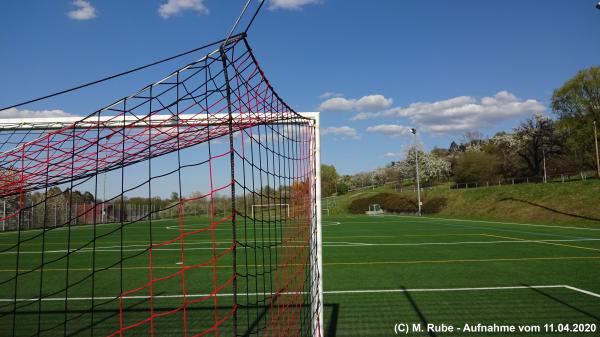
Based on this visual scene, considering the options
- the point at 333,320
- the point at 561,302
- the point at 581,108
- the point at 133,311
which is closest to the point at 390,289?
the point at 333,320

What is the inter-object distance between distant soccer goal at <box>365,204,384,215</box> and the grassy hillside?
8.06 metres

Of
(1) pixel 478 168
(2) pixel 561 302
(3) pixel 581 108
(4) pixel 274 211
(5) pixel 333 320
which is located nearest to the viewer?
(5) pixel 333 320

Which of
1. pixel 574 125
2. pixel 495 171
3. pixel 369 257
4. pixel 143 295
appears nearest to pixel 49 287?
pixel 143 295

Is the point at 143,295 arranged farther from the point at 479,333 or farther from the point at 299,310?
the point at 479,333

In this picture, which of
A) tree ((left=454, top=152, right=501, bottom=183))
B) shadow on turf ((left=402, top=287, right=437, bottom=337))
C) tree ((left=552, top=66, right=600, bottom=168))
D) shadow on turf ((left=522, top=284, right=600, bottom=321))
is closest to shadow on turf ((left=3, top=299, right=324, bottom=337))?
shadow on turf ((left=402, top=287, right=437, bottom=337))

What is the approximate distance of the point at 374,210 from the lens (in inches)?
1764

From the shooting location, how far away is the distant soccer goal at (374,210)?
4391 centimetres

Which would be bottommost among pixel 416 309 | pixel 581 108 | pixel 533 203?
pixel 416 309

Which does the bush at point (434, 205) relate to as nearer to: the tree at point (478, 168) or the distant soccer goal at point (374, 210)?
the distant soccer goal at point (374, 210)

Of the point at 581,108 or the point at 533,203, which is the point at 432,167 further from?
the point at 533,203

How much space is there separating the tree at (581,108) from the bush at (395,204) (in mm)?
14077

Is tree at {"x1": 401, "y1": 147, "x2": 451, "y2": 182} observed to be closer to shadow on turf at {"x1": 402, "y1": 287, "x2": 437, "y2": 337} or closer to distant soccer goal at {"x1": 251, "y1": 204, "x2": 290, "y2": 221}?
distant soccer goal at {"x1": 251, "y1": 204, "x2": 290, "y2": 221}

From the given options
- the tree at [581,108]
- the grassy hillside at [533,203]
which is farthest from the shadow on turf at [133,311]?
the tree at [581,108]

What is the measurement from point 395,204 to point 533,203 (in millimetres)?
16667
